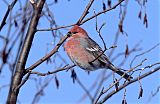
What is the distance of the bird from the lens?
11.9 ft

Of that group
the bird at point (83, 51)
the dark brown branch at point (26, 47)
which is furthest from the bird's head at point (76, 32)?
the dark brown branch at point (26, 47)

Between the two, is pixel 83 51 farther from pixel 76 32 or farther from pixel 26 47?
pixel 26 47

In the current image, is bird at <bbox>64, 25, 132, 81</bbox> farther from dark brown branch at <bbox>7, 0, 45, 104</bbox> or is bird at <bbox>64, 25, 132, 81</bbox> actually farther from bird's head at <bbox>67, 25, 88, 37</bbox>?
dark brown branch at <bbox>7, 0, 45, 104</bbox>

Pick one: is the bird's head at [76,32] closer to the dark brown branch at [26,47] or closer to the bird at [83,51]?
the bird at [83,51]

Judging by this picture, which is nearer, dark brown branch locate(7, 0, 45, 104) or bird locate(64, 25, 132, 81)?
dark brown branch locate(7, 0, 45, 104)

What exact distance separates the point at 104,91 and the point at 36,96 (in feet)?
2.11

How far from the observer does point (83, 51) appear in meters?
3.77

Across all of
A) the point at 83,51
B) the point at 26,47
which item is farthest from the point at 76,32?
the point at 26,47

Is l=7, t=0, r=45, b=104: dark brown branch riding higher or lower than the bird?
lower

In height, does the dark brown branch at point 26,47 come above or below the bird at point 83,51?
below

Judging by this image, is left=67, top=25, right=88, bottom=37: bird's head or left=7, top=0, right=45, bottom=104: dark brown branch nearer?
left=7, top=0, right=45, bottom=104: dark brown branch

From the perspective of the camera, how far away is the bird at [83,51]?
3617 mm

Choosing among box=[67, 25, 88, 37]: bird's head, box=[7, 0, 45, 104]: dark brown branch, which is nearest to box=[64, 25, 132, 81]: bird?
box=[67, 25, 88, 37]: bird's head

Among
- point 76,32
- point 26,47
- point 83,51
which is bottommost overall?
point 26,47
